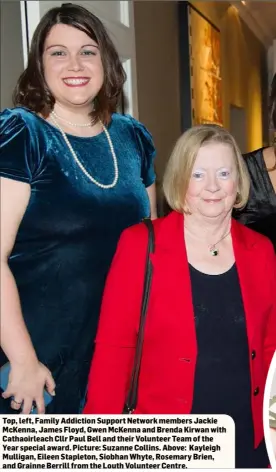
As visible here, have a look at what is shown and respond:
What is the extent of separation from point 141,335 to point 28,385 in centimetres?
22

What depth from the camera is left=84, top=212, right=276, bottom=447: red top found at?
3.50 feet

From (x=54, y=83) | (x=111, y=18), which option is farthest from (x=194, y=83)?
(x=54, y=83)

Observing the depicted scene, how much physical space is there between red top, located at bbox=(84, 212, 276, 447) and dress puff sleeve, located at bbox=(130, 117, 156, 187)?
13 centimetres

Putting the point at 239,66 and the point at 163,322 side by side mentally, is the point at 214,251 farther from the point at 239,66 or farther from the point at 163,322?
the point at 239,66

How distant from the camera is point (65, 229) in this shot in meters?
1.06

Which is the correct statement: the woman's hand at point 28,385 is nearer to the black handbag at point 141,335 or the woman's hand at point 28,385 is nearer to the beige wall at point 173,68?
the black handbag at point 141,335

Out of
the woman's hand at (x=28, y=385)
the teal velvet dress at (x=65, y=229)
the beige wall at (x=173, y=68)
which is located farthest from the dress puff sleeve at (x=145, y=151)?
the woman's hand at (x=28, y=385)

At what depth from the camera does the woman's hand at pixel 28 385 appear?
3.46 ft

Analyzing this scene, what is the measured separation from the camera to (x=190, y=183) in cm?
108

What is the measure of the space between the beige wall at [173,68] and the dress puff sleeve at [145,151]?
260 millimetres

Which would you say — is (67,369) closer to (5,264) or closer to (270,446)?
(5,264)

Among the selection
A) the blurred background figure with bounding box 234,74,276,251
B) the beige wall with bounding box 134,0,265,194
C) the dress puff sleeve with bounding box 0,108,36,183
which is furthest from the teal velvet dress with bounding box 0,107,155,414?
the beige wall with bounding box 134,0,265,194

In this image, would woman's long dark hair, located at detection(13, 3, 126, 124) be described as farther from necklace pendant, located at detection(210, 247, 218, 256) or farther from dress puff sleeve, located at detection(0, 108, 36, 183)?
necklace pendant, located at detection(210, 247, 218, 256)

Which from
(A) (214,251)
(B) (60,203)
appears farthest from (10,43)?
(A) (214,251)
